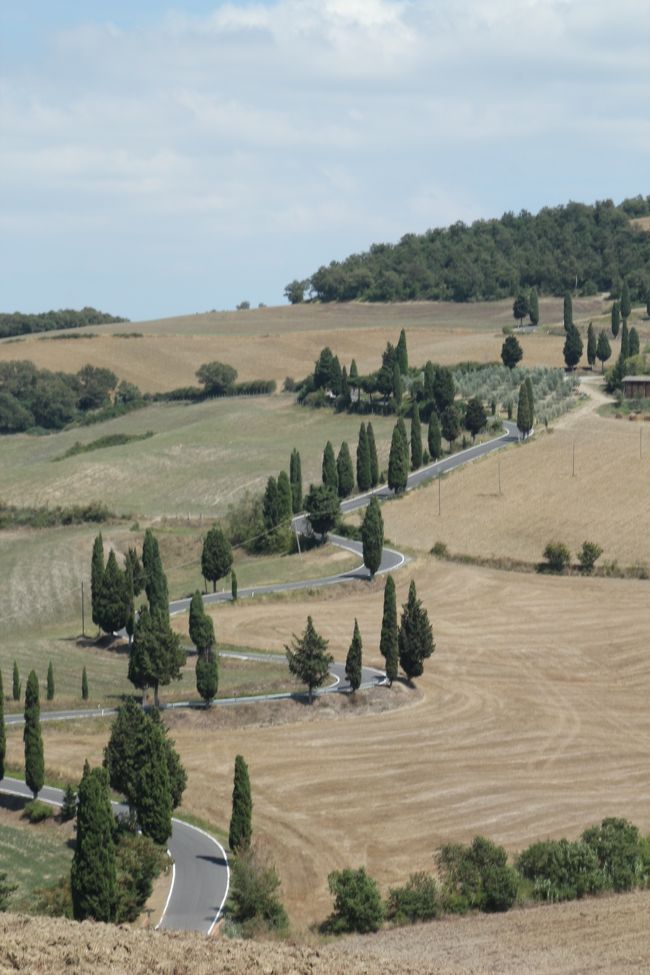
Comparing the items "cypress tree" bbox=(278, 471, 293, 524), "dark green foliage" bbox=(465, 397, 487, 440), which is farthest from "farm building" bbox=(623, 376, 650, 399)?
"cypress tree" bbox=(278, 471, 293, 524)

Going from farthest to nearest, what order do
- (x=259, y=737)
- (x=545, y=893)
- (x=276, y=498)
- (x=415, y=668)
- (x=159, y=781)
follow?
(x=276, y=498) → (x=415, y=668) → (x=259, y=737) → (x=159, y=781) → (x=545, y=893)

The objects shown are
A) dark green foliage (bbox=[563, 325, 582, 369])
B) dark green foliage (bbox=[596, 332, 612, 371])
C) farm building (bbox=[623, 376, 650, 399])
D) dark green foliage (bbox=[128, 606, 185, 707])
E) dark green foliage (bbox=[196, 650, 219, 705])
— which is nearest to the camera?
dark green foliage (bbox=[196, 650, 219, 705])

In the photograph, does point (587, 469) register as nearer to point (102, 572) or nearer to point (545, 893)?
point (102, 572)

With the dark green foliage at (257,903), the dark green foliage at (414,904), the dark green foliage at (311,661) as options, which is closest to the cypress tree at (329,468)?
the dark green foliage at (311,661)

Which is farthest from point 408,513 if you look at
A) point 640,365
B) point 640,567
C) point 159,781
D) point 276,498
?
point 159,781

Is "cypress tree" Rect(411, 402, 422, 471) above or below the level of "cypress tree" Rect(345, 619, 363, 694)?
above

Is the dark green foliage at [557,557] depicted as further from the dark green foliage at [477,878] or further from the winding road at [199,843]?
the dark green foliage at [477,878]

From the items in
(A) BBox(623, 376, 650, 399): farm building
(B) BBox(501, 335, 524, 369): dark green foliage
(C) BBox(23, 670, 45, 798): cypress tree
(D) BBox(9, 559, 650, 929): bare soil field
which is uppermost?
(B) BBox(501, 335, 524, 369): dark green foliage

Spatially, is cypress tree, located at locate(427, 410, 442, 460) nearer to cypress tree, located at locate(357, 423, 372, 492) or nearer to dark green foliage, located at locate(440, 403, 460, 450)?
dark green foliage, located at locate(440, 403, 460, 450)
